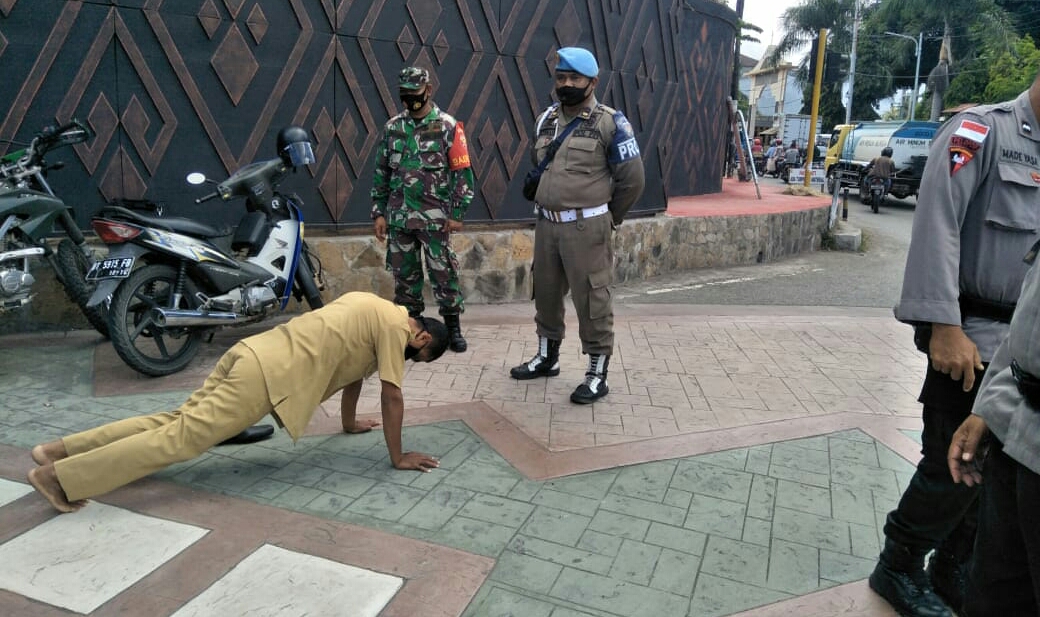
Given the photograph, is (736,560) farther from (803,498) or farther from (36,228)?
(36,228)

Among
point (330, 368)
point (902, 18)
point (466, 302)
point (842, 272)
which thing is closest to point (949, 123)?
point (330, 368)

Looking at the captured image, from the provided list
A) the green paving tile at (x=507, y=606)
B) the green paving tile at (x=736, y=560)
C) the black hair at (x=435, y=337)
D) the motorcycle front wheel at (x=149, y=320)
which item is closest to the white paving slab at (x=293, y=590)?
the green paving tile at (x=507, y=606)

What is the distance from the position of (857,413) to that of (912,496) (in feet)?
7.13

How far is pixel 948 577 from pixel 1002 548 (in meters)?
1.24

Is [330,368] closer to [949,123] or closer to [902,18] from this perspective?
[949,123]

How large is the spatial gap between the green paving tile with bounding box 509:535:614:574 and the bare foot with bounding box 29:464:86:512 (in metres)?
1.80

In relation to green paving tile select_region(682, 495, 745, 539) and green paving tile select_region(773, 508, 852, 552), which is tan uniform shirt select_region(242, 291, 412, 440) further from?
green paving tile select_region(773, 508, 852, 552)

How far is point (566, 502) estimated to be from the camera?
3.45 meters

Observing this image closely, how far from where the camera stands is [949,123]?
2561mm

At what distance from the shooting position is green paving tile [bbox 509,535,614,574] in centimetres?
295

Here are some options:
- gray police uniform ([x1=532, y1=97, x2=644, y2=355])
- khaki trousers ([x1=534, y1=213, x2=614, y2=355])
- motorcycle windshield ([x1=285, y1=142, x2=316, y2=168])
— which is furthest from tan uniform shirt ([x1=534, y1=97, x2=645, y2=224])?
motorcycle windshield ([x1=285, y1=142, x2=316, y2=168])

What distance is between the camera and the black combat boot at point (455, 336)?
5.73 metres

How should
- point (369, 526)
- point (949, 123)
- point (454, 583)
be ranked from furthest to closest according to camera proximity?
point (369, 526) < point (454, 583) < point (949, 123)

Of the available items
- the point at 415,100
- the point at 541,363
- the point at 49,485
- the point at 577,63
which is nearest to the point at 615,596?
the point at 49,485
